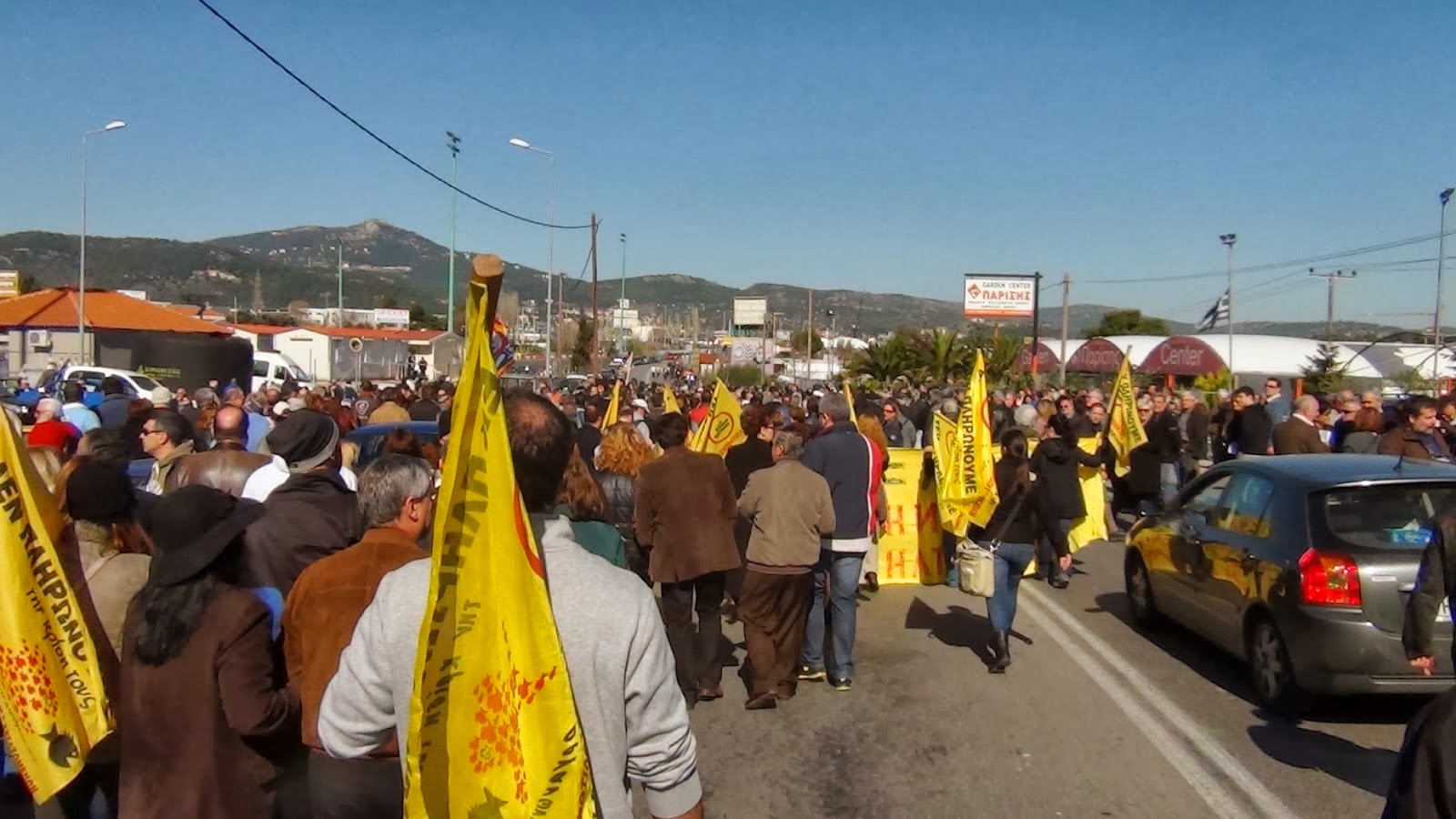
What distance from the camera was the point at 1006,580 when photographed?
8172 millimetres

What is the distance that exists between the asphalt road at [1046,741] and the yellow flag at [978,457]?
1117 mm

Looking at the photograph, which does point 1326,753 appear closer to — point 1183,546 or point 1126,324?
point 1183,546

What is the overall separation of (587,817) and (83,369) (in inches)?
1090

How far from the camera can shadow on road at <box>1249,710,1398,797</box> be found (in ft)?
19.3

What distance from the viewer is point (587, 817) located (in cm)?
220

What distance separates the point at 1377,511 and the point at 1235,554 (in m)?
0.96

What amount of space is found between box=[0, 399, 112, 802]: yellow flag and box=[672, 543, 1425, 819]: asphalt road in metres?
2.98

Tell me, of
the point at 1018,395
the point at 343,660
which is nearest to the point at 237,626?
the point at 343,660

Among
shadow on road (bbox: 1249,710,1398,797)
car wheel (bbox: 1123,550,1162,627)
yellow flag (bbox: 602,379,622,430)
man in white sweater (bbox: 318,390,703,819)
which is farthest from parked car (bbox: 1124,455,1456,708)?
yellow flag (bbox: 602,379,622,430)

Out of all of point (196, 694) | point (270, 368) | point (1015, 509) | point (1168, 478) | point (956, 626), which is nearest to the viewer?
point (196, 694)

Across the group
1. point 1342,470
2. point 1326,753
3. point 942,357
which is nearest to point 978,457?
point 1342,470

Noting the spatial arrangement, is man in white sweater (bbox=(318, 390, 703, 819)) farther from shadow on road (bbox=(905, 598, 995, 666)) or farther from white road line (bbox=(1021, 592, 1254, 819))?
shadow on road (bbox=(905, 598, 995, 666))

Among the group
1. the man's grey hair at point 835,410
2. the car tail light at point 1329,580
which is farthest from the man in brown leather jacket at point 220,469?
the car tail light at point 1329,580

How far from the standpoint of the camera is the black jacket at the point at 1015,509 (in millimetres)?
8141
